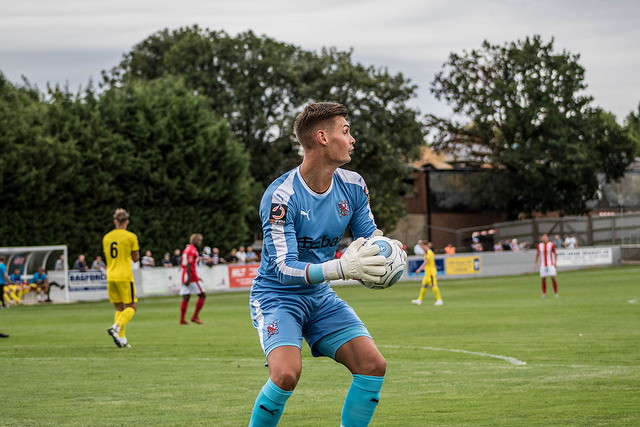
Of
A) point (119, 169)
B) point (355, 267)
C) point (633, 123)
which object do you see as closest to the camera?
point (355, 267)

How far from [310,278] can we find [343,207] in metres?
0.68

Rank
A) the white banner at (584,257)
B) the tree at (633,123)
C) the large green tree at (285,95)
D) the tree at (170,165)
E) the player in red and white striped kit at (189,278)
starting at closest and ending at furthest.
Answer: the player in red and white striped kit at (189,278) → the tree at (170,165) → the white banner at (584,257) → the large green tree at (285,95) → the tree at (633,123)

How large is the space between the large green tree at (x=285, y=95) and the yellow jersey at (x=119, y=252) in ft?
133

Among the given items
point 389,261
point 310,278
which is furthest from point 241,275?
point 389,261

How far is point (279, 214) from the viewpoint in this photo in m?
5.77

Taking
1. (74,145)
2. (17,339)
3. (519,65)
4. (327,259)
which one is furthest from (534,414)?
(519,65)

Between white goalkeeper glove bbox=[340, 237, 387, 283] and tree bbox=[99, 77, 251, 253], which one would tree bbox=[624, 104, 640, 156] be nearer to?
tree bbox=[99, 77, 251, 253]

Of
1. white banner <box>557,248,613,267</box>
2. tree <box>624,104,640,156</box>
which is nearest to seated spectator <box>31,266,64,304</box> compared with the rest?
white banner <box>557,248,613,267</box>

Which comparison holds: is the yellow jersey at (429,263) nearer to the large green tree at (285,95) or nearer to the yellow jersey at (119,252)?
the yellow jersey at (119,252)

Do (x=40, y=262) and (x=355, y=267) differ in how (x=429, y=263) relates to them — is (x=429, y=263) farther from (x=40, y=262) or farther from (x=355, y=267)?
(x=355, y=267)

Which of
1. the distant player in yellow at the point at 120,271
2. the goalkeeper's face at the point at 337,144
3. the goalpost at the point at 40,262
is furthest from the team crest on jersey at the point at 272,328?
the goalpost at the point at 40,262

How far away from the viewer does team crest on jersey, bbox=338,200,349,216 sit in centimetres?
605

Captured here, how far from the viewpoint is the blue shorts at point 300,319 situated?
588 centimetres

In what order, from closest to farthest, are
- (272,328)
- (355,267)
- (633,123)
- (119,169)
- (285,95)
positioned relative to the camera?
(355,267) → (272,328) → (119,169) → (285,95) → (633,123)
